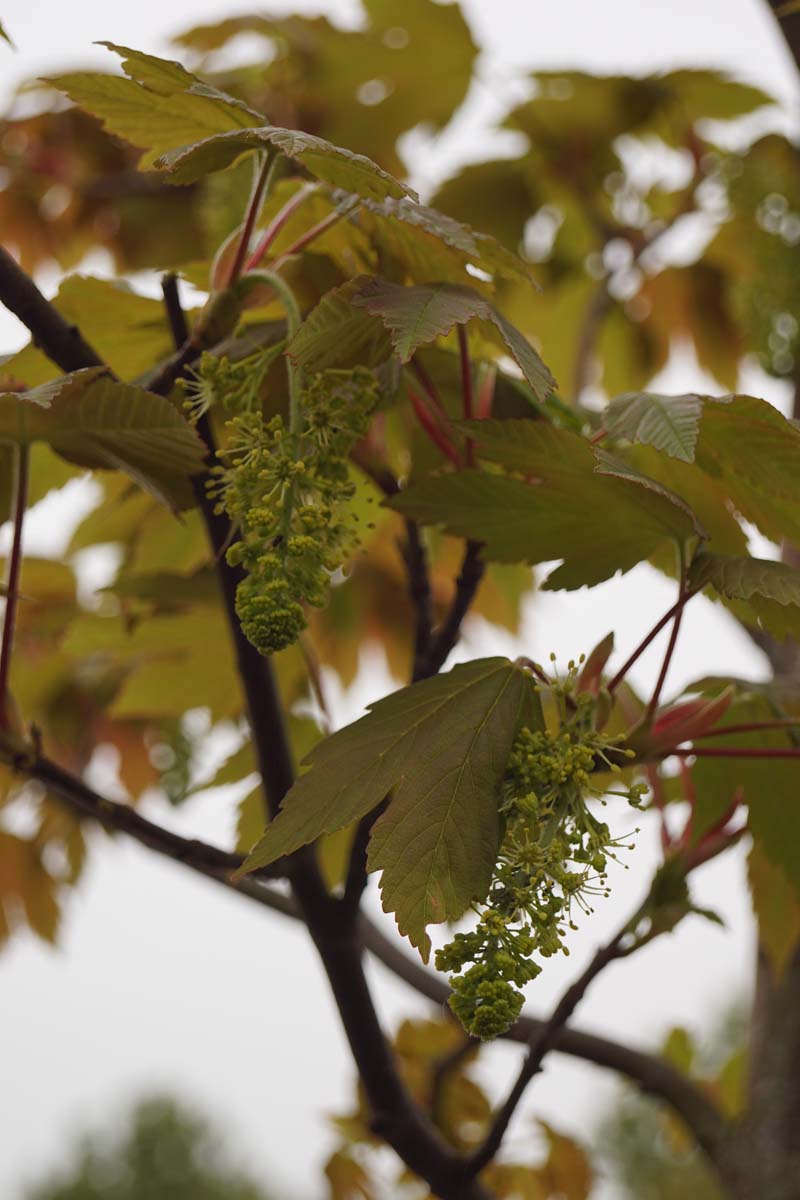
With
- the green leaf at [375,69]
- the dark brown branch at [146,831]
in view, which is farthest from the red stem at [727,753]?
the green leaf at [375,69]

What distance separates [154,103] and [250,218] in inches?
2.4

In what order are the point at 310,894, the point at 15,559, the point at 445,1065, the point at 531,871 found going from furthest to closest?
the point at 445,1065 < the point at 310,894 < the point at 15,559 < the point at 531,871

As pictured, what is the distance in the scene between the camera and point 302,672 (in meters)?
0.88

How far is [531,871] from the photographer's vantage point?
446 millimetres

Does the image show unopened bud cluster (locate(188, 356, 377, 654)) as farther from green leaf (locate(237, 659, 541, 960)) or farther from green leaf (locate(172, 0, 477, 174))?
green leaf (locate(172, 0, 477, 174))

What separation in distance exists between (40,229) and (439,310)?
128 centimetres

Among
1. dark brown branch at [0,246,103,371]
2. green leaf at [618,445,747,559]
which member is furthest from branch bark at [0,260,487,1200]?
green leaf at [618,445,747,559]

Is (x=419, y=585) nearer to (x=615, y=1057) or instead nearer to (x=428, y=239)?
(x=428, y=239)

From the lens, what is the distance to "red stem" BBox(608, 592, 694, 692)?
533 millimetres

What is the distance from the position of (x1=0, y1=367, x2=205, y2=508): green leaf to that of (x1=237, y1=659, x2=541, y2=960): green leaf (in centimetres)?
13

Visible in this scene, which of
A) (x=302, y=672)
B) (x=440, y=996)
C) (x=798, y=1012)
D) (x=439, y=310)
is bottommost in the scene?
(x=798, y=1012)

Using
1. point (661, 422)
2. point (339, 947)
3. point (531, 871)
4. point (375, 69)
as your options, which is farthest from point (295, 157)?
point (375, 69)

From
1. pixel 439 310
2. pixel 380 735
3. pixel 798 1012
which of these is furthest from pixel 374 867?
pixel 798 1012

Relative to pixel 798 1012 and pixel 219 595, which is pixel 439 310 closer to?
pixel 219 595
